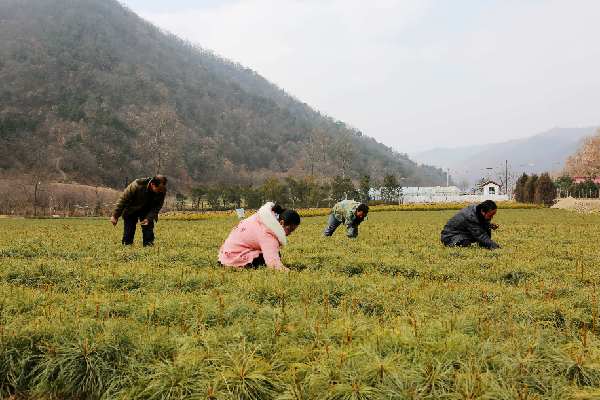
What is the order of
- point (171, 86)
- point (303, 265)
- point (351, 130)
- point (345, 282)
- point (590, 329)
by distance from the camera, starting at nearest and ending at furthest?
point (590, 329) → point (345, 282) → point (303, 265) → point (171, 86) → point (351, 130)

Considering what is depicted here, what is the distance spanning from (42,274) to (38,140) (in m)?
90.7

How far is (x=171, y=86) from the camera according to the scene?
133125 mm

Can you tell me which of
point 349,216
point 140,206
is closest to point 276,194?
point 349,216

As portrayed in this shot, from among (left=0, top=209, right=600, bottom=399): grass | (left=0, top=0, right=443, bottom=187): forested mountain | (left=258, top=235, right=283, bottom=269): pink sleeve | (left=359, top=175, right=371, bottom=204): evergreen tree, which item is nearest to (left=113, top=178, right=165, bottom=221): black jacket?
(left=0, top=209, right=600, bottom=399): grass

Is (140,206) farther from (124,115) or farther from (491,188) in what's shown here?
(124,115)

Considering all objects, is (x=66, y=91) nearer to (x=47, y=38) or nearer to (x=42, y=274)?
(x=47, y=38)

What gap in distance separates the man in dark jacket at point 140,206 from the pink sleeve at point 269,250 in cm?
466

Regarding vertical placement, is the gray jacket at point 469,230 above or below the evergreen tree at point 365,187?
below

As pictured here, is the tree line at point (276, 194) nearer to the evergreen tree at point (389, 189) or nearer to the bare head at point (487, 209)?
the evergreen tree at point (389, 189)

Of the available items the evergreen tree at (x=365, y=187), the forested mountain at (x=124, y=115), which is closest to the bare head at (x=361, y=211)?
the evergreen tree at (x=365, y=187)

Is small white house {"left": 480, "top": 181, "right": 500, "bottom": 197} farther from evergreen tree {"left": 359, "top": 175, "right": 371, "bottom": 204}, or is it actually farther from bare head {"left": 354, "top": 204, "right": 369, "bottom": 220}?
bare head {"left": 354, "top": 204, "right": 369, "bottom": 220}

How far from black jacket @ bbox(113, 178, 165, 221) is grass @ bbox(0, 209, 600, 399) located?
4.23m

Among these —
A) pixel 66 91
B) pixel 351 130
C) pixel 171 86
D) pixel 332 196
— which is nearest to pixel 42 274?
pixel 332 196

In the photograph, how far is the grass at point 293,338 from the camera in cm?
330
